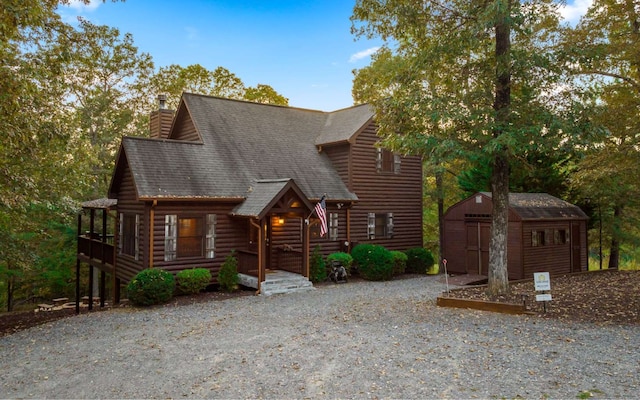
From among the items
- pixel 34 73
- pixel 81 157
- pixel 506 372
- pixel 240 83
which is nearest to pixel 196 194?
pixel 81 157

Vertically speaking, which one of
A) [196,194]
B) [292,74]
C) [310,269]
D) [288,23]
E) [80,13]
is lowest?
[310,269]

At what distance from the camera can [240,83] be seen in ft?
107

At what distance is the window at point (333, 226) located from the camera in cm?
1872

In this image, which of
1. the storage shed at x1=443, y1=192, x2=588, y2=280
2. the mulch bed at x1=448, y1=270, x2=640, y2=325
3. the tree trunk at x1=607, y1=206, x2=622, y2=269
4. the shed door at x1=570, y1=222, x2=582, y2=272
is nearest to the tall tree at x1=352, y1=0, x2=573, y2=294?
the mulch bed at x1=448, y1=270, x2=640, y2=325

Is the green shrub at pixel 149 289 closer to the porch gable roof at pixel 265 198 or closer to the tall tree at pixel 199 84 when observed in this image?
the porch gable roof at pixel 265 198

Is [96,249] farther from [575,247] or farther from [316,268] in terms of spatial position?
[575,247]

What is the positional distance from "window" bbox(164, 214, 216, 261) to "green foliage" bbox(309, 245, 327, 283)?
3673 mm

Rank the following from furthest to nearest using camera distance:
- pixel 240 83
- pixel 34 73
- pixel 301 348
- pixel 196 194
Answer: pixel 240 83, pixel 196 194, pixel 34 73, pixel 301 348

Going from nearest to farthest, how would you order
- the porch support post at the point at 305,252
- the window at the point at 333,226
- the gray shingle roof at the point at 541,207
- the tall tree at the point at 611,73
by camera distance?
the tall tree at the point at 611,73, the porch support post at the point at 305,252, the gray shingle roof at the point at 541,207, the window at the point at 333,226

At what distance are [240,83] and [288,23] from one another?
34.2 feet

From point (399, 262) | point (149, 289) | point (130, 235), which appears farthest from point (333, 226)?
point (149, 289)

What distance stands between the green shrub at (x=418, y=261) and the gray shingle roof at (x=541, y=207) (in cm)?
384

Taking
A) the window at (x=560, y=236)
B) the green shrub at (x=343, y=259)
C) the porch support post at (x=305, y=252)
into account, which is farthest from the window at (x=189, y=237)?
the window at (x=560, y=236)

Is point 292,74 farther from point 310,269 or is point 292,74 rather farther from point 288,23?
point 310,269
